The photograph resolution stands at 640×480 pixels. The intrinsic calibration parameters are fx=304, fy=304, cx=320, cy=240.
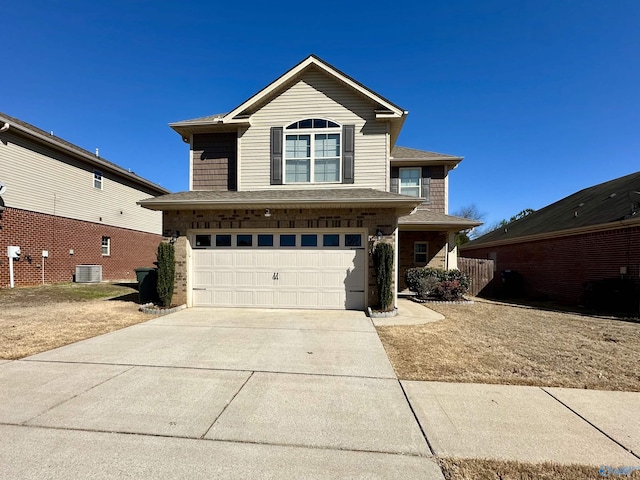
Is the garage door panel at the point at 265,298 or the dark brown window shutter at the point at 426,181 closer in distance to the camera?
the garage door panel at the point at 265,298

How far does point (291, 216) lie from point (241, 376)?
5.37 meters

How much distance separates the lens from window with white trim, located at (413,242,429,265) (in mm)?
13734

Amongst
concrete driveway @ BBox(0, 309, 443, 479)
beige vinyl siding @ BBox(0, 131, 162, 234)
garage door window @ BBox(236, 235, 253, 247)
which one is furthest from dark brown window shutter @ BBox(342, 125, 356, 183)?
beige vinyl siding @ BBox(0, 131, 162, 234)

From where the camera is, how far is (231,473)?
2.39 metres

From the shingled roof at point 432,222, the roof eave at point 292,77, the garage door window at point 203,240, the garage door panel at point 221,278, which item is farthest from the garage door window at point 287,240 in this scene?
the shingled roof at point 432,222

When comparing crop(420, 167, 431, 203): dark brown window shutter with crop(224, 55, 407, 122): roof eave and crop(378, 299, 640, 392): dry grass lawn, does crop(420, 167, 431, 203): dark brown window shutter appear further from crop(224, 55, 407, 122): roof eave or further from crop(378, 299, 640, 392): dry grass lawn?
crop(378, 299, 640, 392): dry grass lawn

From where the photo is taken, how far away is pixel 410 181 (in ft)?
Result: 45.7

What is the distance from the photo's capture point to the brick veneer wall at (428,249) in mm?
13570

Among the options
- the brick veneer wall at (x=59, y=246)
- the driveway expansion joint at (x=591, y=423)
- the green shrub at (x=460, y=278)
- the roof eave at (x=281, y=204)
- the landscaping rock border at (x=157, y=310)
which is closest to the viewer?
the driveway expansion joint at (x=591, y=423)

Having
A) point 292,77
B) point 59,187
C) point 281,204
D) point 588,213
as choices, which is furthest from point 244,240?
point 588,213

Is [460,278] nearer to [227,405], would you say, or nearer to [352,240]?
[352,240]

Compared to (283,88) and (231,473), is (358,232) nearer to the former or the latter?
(283,88)

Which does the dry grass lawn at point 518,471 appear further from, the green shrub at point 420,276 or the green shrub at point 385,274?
the green shrub at point 420,276

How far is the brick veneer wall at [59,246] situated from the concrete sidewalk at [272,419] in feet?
36.0
